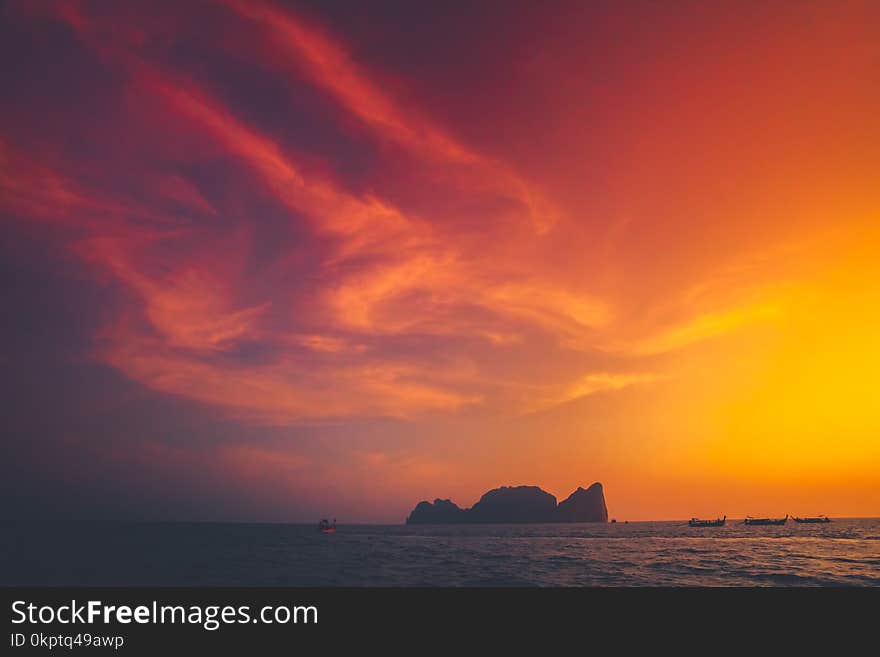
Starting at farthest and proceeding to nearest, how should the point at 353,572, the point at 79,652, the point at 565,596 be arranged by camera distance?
the point at 353,572 < the point at 565,596 < the point at 79,652

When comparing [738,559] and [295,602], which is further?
[738,559]

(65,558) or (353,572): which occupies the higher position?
(353,572)

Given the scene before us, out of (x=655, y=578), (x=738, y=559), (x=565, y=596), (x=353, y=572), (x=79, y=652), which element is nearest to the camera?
(x=79, y=652)

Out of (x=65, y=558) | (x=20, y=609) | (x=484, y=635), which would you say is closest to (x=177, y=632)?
(x=20, y=609)

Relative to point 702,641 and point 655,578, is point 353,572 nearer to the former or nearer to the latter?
point 655,578

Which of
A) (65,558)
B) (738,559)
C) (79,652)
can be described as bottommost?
(65,558)

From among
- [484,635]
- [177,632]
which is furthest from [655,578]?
[177,632]

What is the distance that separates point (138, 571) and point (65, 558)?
26.2 metres

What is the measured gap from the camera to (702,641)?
310 inches

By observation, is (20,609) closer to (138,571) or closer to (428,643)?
(428,643)

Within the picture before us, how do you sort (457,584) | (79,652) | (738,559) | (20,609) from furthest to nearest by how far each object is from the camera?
(738,559) < (457,584) < (20,609) < (79,652)

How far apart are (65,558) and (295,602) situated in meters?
80.9

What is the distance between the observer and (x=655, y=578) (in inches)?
1312

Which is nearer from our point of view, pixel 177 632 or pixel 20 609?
pixel 177 632
